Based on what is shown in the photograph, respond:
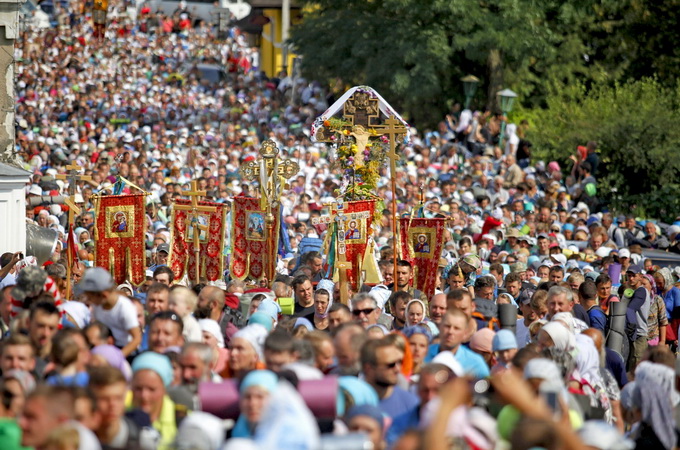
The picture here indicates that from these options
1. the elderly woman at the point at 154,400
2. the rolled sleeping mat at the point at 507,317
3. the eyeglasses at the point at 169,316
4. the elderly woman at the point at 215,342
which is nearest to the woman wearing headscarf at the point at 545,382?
the elderly woman at the point at 154,400

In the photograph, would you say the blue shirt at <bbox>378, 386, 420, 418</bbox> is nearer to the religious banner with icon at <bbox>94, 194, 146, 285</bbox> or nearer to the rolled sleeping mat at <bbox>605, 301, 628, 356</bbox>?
the rolled sleeping mat at <bbox>605, 301, 628, 356</bbox>

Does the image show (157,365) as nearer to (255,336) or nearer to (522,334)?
(255,336)

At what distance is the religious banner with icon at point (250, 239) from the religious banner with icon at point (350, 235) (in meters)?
0.78

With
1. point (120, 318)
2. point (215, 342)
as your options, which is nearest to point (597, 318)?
point (215, 342)

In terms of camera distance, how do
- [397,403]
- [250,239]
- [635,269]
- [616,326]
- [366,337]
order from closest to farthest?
[397,403] < [366,337] < [616,326] < [635,269] < [250,239]

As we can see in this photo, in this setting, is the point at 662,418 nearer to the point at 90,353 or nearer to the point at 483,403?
the point at 483,403

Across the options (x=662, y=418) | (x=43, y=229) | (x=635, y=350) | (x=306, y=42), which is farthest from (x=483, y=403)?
(x=306, y=42)

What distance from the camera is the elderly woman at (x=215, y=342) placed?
8.65 m

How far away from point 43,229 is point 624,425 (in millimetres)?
9666

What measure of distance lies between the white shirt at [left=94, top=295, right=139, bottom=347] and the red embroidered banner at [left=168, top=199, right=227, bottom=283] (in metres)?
5.50

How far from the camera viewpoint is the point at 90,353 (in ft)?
25.8

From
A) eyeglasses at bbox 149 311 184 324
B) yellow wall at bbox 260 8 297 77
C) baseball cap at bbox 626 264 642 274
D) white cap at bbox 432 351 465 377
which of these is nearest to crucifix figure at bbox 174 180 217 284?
baseball cap at bbox 626 264 642 274

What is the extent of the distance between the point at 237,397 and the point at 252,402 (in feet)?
1.41

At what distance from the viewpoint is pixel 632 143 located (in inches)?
1041
